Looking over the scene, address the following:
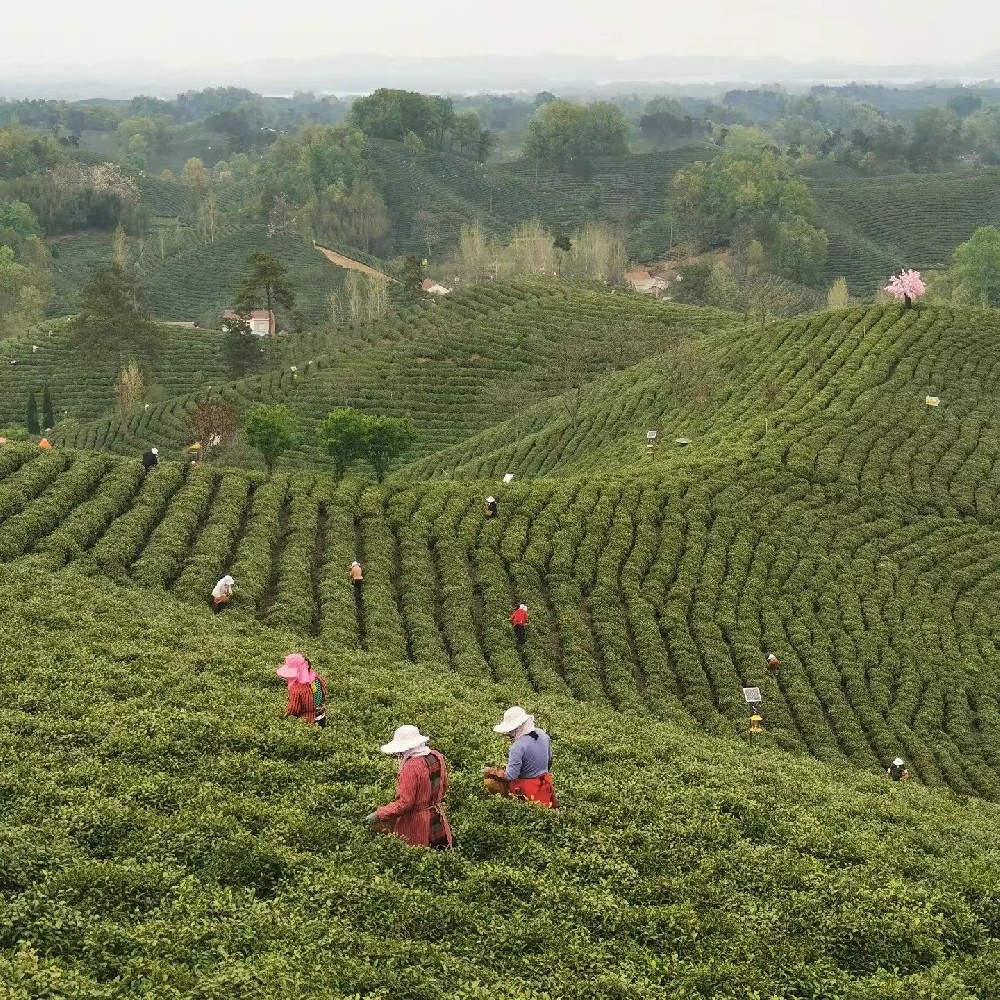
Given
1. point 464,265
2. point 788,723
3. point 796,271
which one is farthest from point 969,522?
point 796,271

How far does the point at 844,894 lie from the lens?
13430 mm

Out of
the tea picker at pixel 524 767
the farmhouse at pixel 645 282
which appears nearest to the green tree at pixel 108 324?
the farmhouse at pixel 645 282

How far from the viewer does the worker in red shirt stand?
30.2m

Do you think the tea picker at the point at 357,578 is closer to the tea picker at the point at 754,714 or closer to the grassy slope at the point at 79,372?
the tea picker at the point at 754,714

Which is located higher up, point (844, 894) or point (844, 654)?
point (844, 894)

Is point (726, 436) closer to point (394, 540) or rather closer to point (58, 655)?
point (394, 540)

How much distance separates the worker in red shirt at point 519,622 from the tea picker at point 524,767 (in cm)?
1480

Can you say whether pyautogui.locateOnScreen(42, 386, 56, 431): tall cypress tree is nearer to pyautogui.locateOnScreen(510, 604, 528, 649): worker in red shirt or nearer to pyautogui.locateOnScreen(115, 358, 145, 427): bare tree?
pyautogui.locateOnScreen(115, 358, 145, 427): bare tree

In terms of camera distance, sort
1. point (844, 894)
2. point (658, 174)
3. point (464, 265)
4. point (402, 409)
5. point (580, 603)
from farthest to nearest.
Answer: point (658, 174) → point (464, 265) → point (402, 409) → point (580, 603) → point (844, 894)

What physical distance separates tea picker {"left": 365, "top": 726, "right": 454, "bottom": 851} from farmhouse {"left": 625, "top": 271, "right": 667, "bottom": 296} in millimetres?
120586

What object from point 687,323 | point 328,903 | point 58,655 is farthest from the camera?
point 687,323

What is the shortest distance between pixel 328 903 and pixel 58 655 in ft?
32.3

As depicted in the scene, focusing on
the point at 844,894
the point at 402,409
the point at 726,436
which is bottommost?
the point at 402,409

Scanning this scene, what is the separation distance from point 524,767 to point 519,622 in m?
15.7
